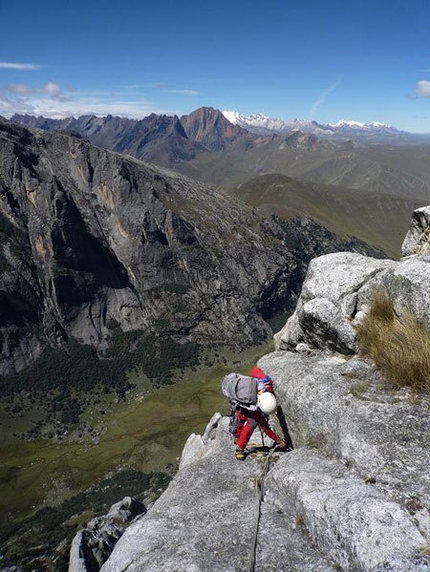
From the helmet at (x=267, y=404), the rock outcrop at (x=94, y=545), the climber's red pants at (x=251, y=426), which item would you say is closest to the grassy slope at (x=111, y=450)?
the rock outcrop at (x=94, y=545)

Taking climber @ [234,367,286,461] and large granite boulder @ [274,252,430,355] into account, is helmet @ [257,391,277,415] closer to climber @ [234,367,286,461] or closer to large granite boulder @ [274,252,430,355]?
climber @ [234,367,286,461]

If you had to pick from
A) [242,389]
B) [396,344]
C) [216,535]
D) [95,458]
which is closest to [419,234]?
[396,344]

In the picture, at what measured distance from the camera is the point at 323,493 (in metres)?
12.2

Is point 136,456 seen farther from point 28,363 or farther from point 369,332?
point 369,332

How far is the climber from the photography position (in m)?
16.8

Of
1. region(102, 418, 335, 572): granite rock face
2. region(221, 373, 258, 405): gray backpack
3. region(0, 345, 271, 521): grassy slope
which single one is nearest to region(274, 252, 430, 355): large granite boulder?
region(221, 373, 258, 405): gray backpack

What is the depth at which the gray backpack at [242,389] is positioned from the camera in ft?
55.1

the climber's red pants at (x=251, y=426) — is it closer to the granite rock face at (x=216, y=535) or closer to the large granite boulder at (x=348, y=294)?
the granite rock face at (x=216, y=535)

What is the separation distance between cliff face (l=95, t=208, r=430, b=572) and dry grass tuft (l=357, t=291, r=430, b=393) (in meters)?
0.54

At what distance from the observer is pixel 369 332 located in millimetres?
17312

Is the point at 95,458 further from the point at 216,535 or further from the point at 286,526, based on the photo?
the point at 286,526

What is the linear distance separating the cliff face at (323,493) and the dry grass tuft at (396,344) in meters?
0.54

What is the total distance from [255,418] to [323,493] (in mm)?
5433

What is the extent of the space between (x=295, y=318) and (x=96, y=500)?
264ft
